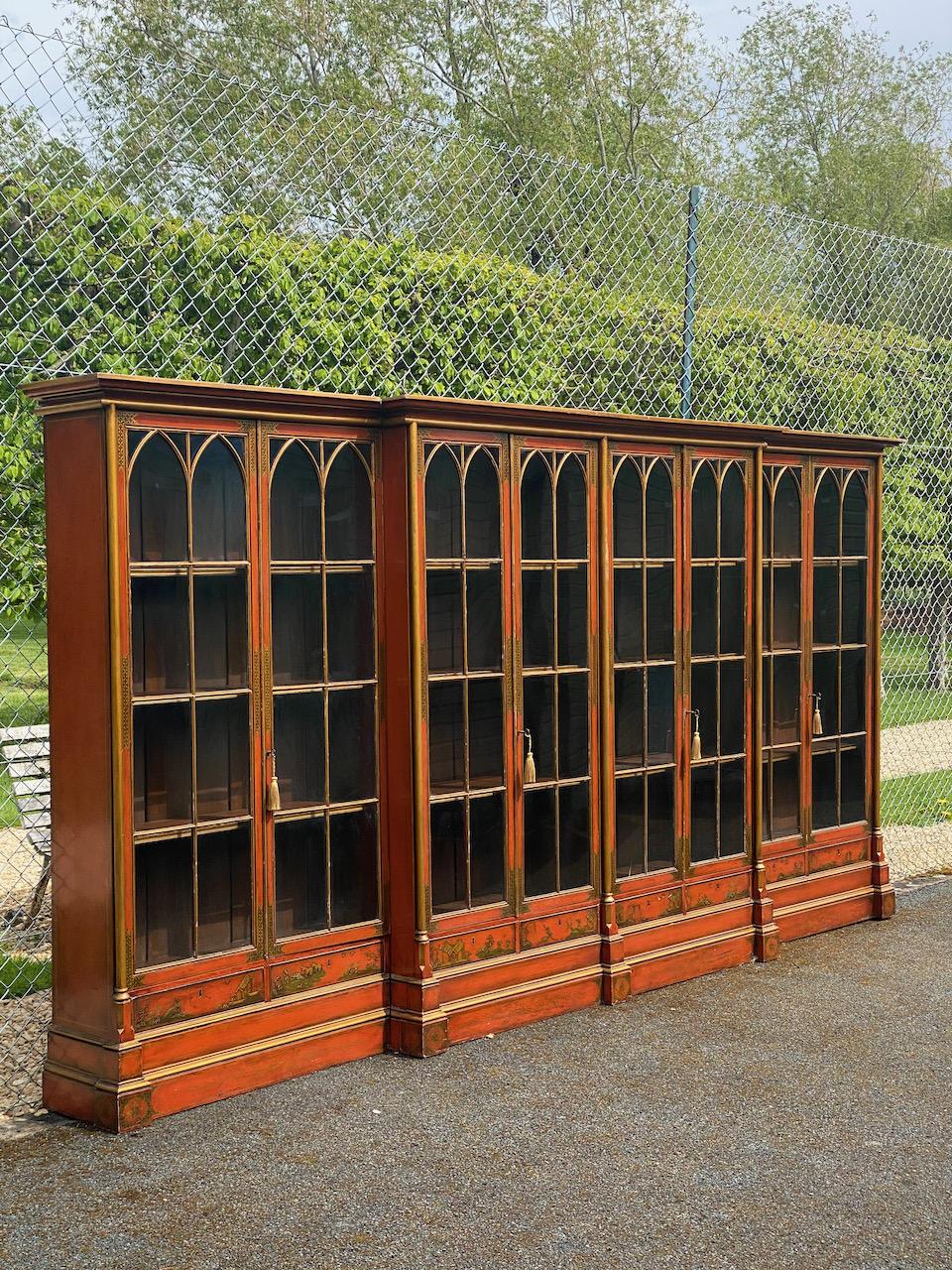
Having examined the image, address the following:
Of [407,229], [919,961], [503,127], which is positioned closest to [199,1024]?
[919,961]

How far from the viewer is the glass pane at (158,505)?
12.4 feet

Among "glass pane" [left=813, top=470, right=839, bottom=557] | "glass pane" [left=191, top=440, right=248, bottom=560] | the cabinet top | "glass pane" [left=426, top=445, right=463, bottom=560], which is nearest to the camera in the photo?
the cabinet top

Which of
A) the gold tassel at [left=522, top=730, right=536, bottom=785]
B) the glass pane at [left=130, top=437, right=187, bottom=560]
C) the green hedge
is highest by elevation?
the green hedge

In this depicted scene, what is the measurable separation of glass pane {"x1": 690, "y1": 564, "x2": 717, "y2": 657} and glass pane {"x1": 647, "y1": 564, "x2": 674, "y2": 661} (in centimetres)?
11

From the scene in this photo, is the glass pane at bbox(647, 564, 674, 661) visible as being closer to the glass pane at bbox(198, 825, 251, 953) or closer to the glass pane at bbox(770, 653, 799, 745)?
the glass pane at bbox(770, 653, 799, 745)

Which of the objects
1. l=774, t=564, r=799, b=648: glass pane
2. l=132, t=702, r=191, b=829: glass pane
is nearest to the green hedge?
l=132, t=702, r=191, b=829: glass pane

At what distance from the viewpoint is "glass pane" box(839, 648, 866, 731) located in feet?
19.5

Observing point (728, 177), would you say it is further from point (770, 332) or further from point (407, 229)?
point (407, 229)

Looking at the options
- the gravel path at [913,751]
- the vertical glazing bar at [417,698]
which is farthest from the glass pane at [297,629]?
the gravel path at [913,751]

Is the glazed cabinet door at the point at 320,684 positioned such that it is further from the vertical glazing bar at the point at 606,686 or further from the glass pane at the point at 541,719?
the vertical glazing bar at the point at 606,686

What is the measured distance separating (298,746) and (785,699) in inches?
91.6

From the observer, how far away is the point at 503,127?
20.3 meters

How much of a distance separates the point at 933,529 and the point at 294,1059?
20.9 feet

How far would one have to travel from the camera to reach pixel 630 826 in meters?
5.00
